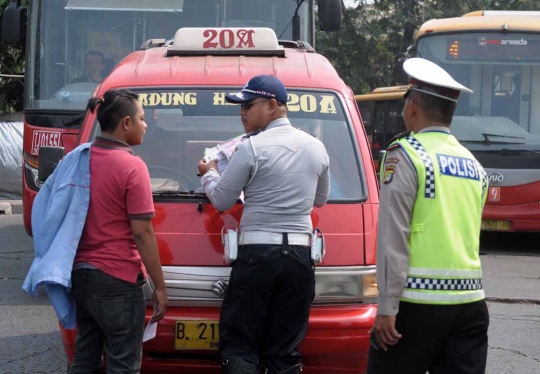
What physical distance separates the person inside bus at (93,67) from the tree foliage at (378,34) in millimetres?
14977

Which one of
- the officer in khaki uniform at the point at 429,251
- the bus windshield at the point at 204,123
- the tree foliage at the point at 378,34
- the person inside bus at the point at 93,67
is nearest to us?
the officer in khaki uniform at the point at 429,251

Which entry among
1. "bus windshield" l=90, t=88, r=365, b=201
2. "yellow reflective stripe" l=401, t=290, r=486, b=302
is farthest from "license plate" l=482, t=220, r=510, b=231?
"yellow reflective stripe" l=401, t=290, r=486, b=302

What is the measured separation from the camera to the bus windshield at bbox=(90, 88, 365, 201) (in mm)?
5492

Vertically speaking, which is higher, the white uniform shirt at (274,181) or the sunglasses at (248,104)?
the sunglasses at (248,104)

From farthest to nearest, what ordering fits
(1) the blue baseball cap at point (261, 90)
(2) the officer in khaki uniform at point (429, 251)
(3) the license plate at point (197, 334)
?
(3) the license plate at point (197, 334) → (1) the blue baseball cap at point (261, 90) → (2) the officer in khaki uniform at point (429, 251)

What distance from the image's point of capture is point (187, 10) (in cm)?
963

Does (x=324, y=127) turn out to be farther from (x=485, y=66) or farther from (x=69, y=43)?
(x=485, y=66)

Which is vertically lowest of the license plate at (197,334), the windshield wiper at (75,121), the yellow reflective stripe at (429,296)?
the license plate at (197,334)

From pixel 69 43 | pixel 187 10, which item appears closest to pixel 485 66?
pixel 187 10

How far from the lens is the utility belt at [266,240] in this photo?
14.5 feet

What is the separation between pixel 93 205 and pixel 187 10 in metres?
5.81

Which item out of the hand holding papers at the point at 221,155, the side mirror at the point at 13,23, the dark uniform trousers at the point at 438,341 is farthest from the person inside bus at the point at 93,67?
the dark uniform trousers at the point at 438,341

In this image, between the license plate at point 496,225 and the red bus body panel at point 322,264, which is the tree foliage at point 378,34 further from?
the red bus body panel at point 322,264

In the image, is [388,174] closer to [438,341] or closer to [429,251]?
[429,251]
